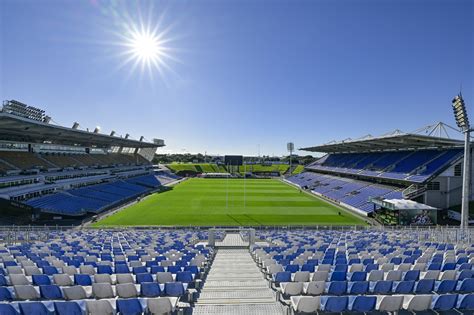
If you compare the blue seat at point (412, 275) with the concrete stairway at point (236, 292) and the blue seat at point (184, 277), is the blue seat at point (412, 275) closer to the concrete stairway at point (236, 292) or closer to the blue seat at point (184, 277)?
the concrete stairway at point (236, 292)

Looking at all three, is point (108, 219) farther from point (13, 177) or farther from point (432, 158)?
point (432, 158)

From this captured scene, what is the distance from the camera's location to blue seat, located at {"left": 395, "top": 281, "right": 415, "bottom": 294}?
282 inches

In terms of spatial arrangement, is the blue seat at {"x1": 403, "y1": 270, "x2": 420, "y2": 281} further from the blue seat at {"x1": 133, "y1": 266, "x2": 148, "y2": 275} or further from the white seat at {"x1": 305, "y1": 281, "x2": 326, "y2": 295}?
the blue seat at {"x1": 133, "y1": 266, "x2": 148, "y2": 275}

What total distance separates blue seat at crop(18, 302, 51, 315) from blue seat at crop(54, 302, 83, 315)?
0.55 feet

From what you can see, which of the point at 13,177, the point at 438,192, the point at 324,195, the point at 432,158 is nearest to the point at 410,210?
the point at 438,192

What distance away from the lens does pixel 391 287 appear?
7234mm

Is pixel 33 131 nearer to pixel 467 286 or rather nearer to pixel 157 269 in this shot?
pixel 157 269

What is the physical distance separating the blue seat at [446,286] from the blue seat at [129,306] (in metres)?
7.04

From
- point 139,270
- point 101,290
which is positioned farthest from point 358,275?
point 101,290

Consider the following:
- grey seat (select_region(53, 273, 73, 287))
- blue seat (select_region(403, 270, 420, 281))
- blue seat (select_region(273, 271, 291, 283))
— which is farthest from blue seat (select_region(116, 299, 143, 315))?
blue seat (select_region(403, 270, 420, 281))

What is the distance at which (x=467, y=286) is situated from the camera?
727cm

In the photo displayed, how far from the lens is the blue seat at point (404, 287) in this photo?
23.5ft

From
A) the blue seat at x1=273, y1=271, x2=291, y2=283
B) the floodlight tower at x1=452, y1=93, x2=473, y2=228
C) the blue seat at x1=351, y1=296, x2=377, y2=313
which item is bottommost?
the blue seat at x1=273, y1=271, x2=291, y2=283

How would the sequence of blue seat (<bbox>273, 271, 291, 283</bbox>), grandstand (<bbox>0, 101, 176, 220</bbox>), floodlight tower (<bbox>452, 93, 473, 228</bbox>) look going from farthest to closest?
grandstand (<bbox>0, 101, 176, 220</bbox>), floodlight tower (<bbox>452, 93, 473, 228</bbox>), blue seat (<bbox>273, 271, 291, 283</bbox>)
